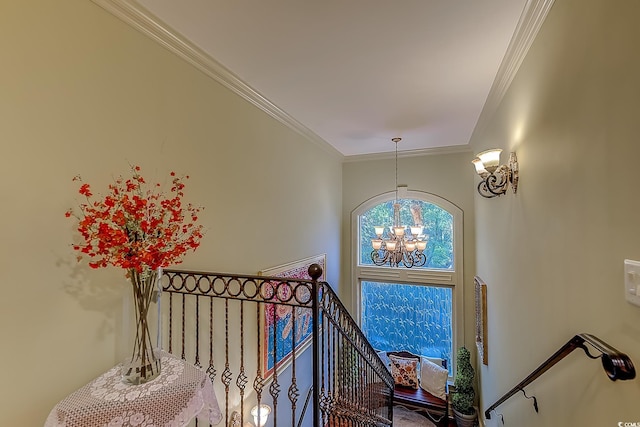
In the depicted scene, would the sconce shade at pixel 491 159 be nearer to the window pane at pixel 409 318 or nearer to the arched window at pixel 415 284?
the arched window at pixel 415 284

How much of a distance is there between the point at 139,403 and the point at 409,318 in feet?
15.2

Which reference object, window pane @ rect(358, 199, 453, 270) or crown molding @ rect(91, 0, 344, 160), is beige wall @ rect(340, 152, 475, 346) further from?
crown molding @ rect(91, 0, 344, 160)

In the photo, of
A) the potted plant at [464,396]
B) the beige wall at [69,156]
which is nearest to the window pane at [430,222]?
the potted plant at [464,396]

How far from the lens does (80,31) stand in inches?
57.2

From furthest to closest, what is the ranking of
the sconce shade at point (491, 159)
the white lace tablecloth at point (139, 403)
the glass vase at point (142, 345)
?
the sconce shade at point (491, 159) → the glass vase at point (142, 345) → the white lace tablecloth at point (139, 403)

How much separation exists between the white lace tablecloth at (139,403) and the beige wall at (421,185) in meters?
4.09

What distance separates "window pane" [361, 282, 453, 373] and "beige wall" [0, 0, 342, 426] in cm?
369

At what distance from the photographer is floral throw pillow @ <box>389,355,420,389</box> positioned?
14.9ft

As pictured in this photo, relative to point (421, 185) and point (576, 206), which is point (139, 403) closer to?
point (576, 206)

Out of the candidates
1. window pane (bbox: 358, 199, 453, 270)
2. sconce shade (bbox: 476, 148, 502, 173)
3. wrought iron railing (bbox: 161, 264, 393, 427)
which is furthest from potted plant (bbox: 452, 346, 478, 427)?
sconce shade (bbox: 476, 148, 502, 173)

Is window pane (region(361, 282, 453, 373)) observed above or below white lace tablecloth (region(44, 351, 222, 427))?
below

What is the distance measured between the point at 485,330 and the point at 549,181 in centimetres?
258

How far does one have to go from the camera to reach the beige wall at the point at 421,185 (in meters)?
4.63

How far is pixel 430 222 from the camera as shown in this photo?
196 inches
